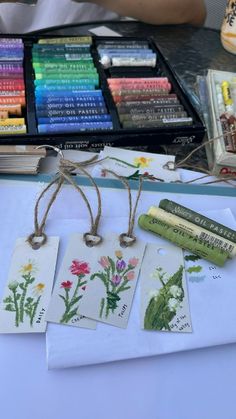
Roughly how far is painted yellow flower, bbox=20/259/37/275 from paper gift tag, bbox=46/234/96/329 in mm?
24

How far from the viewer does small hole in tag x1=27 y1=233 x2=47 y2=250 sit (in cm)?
36

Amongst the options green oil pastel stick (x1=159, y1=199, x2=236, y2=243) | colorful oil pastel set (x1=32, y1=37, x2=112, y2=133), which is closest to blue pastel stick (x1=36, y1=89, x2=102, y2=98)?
colorful oil pastel set (x1=32, y1=37, x2=112, y2=133)

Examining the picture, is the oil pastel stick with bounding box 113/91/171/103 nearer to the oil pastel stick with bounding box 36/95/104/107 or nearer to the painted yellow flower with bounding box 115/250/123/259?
the oil pastel stick with bounding box 36/95/104/107

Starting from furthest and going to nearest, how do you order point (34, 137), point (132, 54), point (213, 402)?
point (132, 54) → point (34, 137) → point (213, 402)

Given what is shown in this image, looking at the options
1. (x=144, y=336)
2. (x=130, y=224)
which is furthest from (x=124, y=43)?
(x=144, y=336)

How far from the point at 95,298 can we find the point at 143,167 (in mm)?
193

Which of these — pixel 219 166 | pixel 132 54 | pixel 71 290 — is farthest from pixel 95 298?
pixel 132 54

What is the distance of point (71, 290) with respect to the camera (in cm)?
33

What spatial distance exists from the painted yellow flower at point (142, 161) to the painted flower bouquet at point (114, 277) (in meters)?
0.14

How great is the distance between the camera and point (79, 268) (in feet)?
1.14

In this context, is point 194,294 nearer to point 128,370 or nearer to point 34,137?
point 128,370

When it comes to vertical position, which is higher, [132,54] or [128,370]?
[132,54]

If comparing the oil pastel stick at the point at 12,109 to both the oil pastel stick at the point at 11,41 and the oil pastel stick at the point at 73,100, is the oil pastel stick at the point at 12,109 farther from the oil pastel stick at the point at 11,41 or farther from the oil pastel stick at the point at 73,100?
the oil pastel stick at the point at 11,41

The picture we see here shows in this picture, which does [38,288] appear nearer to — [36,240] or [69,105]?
[36,240]
